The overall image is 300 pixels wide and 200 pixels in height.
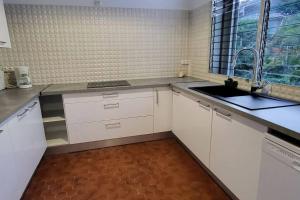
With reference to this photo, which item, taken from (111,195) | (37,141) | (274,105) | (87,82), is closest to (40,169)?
(37,141)

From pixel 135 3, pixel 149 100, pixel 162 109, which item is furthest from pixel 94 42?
pixel 162 109

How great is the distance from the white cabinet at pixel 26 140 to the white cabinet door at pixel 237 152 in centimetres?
166

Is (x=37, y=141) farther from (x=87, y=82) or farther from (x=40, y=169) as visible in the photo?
(x=87, y=82)

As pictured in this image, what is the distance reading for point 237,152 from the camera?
148 centimetres

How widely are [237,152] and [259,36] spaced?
113cm

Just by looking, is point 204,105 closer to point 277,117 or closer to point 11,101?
point 277,117

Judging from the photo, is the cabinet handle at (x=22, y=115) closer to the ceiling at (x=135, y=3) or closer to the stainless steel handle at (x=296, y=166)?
the ceiling at (x=135, y=3)

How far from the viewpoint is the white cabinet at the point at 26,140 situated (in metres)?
1.55

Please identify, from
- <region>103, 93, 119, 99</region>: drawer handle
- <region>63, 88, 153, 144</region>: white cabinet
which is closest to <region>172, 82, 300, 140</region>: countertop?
<region>63, 88, 153, 144</region>: white cabinet

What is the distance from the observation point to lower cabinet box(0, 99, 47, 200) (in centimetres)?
143

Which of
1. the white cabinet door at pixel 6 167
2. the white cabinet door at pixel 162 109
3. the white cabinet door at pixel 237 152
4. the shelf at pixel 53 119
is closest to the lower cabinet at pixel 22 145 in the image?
the white cabinet door at pixel 6 167

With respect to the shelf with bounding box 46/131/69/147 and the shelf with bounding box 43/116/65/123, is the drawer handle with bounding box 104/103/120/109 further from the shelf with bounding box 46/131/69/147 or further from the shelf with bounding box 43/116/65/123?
the shelf with bounding box 46/131/69/147

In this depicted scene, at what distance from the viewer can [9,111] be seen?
1452 millimetres

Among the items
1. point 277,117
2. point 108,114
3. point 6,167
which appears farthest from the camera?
point 108,114
